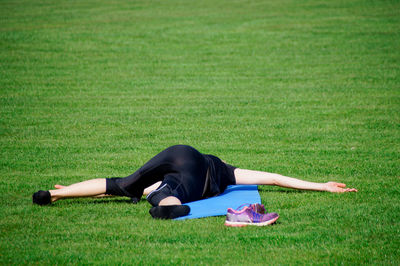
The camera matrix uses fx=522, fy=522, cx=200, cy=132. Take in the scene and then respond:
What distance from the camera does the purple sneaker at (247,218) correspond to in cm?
540

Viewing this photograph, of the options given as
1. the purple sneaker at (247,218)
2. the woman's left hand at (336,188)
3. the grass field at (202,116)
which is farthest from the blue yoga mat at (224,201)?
the woman's left hand at (336,188)

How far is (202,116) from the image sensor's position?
12.1 meters

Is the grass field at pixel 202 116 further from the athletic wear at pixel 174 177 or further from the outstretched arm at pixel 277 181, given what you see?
the athletic wear at pixel 174 177

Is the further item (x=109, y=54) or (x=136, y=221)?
(x=109, y=54)

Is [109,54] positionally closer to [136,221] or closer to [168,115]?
[168,115]

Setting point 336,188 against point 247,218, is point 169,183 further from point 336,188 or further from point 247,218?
point 336,188

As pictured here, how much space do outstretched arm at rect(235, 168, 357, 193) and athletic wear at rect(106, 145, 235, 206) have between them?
0.47 meters

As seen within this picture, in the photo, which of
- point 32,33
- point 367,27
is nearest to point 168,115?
point 32,33

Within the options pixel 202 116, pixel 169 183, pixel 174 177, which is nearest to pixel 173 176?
pixel 174 177

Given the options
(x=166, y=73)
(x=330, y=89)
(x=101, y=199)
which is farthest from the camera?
(x=166, y=73)

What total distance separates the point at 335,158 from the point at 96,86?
8241mm

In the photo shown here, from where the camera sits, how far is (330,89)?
14.2 m

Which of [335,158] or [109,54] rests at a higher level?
[109,54]

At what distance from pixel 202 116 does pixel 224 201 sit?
19.2 feet
